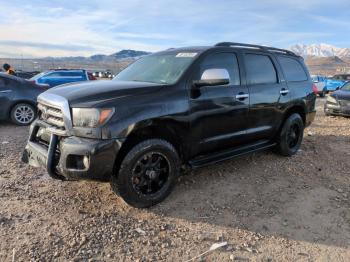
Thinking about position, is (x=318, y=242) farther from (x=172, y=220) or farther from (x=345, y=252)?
(x=172, y=220)

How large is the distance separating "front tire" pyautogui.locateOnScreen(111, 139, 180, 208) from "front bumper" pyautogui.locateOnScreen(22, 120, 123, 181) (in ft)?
0.64

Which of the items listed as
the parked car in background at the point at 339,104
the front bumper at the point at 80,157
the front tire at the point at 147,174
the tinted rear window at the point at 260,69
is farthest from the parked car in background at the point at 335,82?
the front bumper at the point at 80,157

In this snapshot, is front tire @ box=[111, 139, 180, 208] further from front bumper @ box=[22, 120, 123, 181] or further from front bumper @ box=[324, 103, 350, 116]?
front bumper @ box=[324, 103, 350, 116]

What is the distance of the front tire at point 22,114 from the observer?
28.7 feet

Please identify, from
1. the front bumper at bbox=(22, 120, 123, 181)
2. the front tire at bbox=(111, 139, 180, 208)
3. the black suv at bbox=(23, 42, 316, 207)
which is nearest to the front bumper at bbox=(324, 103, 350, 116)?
the black suv at bbox=(23, 42, 316, 207)

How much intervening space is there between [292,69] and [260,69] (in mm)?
1167

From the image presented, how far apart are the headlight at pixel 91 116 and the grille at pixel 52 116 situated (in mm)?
218

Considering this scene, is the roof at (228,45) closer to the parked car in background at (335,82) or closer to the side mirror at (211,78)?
the side mirror at (211,78)

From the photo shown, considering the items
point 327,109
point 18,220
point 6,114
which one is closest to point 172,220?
point 18,220

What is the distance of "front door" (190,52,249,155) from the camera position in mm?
4445

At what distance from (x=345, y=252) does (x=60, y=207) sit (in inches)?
120

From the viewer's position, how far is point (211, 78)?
14.2 ft

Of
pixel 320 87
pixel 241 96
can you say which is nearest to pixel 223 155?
pixel 241 96

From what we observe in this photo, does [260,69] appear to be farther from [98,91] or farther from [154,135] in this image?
[98,91]
